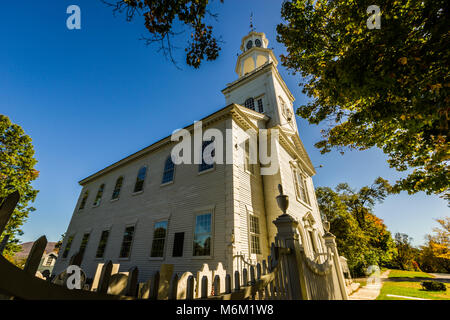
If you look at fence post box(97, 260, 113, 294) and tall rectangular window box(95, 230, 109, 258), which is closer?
fence post box(97, 260, 113, 294)

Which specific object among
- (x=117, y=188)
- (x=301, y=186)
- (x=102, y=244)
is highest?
(x=117, y=188)

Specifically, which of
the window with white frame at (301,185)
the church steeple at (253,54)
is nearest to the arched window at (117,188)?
the window with white frame at (301,185)

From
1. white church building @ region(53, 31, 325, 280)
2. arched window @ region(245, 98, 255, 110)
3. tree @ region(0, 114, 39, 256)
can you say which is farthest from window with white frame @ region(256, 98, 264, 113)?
tree @ region(0, 114, 39, 256)

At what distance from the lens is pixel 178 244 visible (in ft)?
34.7

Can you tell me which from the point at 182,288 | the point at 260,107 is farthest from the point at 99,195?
the point at 182,288

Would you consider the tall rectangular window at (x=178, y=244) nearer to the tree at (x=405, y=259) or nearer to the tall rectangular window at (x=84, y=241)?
the tall rectangular window at (x=84, y=241)

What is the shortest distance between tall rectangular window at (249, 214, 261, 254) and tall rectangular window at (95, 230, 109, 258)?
12.3 m

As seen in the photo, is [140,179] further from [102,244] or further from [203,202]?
[203,202]

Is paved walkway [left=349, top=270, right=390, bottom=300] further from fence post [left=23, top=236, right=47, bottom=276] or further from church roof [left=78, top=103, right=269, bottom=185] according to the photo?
fence post [left=23, top=236, right=47, bottom=276]

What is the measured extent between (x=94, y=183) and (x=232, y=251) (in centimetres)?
1956

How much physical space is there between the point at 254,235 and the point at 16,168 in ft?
89.9

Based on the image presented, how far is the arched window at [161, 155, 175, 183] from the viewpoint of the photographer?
1352cm

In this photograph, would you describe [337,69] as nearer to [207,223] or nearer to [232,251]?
[232,251]

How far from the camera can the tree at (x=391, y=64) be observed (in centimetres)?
458
